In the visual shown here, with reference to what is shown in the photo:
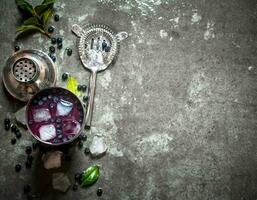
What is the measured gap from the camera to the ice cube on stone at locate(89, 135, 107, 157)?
267 cm

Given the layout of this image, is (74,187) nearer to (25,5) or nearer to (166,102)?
(166,102)

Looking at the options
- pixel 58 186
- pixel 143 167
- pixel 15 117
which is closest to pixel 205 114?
pixel 143 167

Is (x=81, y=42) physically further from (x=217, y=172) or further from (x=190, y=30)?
(x=217, y=172)

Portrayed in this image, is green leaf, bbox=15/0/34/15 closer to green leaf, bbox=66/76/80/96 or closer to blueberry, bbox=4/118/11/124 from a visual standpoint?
green leaf, bbox=66/76/80/96

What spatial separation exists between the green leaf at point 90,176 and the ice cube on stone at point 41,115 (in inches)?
19.0

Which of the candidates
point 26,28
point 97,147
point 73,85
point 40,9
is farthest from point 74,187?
point 40,9

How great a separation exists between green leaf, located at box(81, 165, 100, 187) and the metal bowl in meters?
0.65

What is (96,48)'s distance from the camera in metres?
2.72

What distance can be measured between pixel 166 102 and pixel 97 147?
0.58 meters

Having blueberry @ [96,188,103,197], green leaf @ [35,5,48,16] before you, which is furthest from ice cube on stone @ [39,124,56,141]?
green leaf @ [35,5,48,16]

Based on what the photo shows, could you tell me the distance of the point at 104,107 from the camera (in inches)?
107

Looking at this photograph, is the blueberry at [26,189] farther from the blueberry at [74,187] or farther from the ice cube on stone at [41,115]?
the ice cube on stone at [41,115]

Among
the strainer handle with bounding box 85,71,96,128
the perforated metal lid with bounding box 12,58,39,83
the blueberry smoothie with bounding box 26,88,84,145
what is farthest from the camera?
the strainer handle with bounding box 85,71,96,128

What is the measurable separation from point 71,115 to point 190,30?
1056 millimetres
